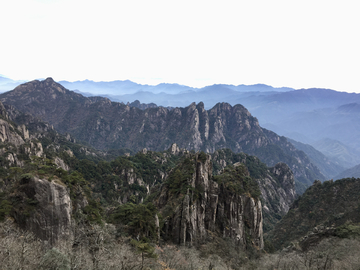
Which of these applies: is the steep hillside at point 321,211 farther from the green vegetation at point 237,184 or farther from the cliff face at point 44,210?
the cliff face at point 44,210

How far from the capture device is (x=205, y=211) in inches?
1762

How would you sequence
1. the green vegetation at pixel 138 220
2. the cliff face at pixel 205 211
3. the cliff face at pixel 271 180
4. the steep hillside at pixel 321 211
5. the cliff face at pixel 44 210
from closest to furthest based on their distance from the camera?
the cliff face at pixel 44 210 → the green vegetation at pixel 138 220 → the cliff face at pixel 205 211 → the steep hillside at pixel 321 211 → the cliff face at pixel 271 180

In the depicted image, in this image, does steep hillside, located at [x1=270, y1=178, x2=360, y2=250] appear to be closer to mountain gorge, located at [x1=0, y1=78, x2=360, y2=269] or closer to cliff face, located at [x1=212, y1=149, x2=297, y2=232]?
mountain gorge, located at [x1=0, y1=78, x2=360, y2=269]

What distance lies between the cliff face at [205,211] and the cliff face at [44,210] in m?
20.1

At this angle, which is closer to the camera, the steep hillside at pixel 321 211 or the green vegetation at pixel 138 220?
the green vegetation at pixel 138 220

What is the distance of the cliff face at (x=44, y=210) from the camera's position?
21734 millimetres

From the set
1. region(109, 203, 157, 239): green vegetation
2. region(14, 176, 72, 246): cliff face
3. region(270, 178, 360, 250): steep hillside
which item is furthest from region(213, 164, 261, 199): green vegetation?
region(14, 176, 72, 246): cliff face

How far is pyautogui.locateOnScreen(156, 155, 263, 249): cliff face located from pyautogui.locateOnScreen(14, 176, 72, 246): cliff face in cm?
2013

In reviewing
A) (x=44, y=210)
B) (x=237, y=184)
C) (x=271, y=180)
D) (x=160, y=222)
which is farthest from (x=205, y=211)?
(x=271, y=180)

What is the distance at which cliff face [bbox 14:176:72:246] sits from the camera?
21.7m

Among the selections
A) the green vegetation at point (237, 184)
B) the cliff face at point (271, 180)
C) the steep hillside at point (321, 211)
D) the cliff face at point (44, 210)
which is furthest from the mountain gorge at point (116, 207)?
the cliff face at point (271, 180)

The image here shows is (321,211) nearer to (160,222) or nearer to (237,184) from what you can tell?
(237,184)

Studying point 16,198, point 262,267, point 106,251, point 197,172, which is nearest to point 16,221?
point 16,198

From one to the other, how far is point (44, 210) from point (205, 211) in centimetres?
3295
